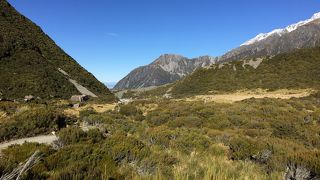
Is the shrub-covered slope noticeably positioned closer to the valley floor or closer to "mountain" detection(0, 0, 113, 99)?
"mountain" detection(0, 0, 113, 99)

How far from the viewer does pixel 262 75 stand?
2446 inches

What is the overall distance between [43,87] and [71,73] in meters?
11.3

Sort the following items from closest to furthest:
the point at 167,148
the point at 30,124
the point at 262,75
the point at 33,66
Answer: the point at 167,148 < the point at 30,124 < the point at 33,66 < the point at 262,75

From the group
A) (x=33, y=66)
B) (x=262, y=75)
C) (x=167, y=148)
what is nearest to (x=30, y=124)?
(x=167, y=148)

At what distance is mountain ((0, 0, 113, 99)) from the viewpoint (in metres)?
37.8

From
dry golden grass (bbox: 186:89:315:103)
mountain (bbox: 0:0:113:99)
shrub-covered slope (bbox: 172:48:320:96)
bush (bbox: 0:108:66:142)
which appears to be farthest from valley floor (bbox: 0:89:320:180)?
shrub-covered slope (bbox: 172:48:320:96)

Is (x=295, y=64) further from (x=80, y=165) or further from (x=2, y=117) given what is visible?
(x=80, y=165)

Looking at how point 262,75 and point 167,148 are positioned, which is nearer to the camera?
point 167,148

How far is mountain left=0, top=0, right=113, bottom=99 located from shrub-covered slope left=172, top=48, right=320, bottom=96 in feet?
74.7

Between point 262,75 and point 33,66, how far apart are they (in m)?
42.8

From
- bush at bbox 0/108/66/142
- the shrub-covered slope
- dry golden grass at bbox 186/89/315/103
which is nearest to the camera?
bush at bbox 0/108/66/142

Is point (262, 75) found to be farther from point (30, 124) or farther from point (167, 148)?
point (167, 148)

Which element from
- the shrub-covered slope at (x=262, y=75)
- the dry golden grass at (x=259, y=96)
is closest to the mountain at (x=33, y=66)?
the dry golden grass at (x=259, y=96)

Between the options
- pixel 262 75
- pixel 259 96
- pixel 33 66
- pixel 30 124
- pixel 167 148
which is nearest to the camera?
pixel 167 148
